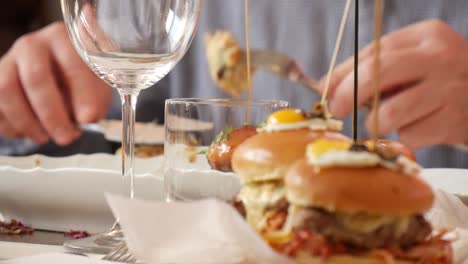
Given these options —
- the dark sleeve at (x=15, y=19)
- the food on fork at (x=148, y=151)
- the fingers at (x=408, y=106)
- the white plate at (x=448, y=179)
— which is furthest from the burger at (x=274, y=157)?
the dark sleeve at (x=15, y=19)

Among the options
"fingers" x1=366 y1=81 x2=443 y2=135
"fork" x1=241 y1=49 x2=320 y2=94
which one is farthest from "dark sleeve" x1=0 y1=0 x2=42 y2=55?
"fingers" x1=366 y1=81 x2=443 y2=135

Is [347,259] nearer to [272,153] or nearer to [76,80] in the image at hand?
[272,153]

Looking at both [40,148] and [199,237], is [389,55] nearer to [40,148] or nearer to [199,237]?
[40,148]

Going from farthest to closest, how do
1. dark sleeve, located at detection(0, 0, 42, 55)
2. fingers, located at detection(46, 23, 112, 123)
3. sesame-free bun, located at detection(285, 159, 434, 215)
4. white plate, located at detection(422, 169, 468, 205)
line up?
dark sleeve, located at detection(0, 0, 42, 55), fingers, located at detection(46, 23, 112, 123), white plate, located at detection(422, 169, 468, 205), sesame-free bun, located at detection(285, 159, 434, 215)

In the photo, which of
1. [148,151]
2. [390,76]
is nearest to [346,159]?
[148,151]

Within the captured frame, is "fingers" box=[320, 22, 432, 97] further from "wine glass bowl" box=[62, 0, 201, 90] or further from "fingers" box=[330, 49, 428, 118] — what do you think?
"wine glass bowl" box=[62, 0, 201, 90]

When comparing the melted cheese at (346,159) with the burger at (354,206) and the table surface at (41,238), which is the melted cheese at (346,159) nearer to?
the burger at (354,206)

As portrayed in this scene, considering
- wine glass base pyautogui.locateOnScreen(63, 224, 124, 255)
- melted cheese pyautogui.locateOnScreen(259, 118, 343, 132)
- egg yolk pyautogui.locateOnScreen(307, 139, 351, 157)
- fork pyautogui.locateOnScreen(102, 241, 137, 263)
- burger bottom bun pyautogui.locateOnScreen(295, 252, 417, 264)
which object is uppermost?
melted cheese pyautogui.locateOnScreen(259, 118, 343, 132)
